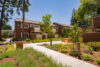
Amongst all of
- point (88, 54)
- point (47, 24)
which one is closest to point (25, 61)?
point (88, 54)

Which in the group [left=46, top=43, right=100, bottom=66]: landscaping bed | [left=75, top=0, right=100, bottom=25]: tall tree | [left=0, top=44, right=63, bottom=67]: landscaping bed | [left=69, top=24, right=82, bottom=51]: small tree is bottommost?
[left=46, top=43, right=100, bottom=66]: landscaping bed

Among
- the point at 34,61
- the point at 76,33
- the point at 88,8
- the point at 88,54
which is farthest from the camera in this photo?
the point at 88,8

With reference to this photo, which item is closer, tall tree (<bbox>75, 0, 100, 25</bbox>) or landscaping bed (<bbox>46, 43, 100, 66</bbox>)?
landscaping bed (<bbox>46, 43, 100, 66</bbox>)

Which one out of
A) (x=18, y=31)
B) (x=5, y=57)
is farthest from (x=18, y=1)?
(x=5, y=57)

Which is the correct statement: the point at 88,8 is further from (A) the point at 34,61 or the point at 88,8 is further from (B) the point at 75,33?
(A) the point at 34,61

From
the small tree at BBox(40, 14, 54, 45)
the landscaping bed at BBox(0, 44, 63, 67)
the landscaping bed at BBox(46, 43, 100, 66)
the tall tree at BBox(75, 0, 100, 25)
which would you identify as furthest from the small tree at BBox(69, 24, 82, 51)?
the tall tree at BBox(75, 0, 100, 25)

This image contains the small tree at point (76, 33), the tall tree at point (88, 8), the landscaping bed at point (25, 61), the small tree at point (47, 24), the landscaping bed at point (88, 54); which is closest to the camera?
the landscaping bed at point (25, 61)

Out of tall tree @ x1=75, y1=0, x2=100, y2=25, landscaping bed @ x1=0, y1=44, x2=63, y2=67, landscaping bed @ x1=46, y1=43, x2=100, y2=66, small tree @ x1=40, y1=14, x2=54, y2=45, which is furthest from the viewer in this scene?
tall tree @ x1=75, y1=0, x2=100, y2=25

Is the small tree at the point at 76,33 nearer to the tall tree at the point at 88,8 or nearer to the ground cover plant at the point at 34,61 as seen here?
the ground cover plant at the point at 34,61

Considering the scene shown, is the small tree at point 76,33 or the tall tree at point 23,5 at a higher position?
the tall tree at point 23,5

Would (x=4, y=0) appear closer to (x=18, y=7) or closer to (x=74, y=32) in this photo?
(x=18, y=7)

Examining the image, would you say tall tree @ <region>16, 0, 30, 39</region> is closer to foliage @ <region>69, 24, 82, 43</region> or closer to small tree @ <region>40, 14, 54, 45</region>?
small tree @ <region>40, 14, 54, 45</region>

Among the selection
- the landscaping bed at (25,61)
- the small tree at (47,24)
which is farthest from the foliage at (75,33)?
the small tree at (47,24)

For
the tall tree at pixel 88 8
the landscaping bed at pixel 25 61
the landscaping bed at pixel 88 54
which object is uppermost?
the tall tree at pixel 88 8
